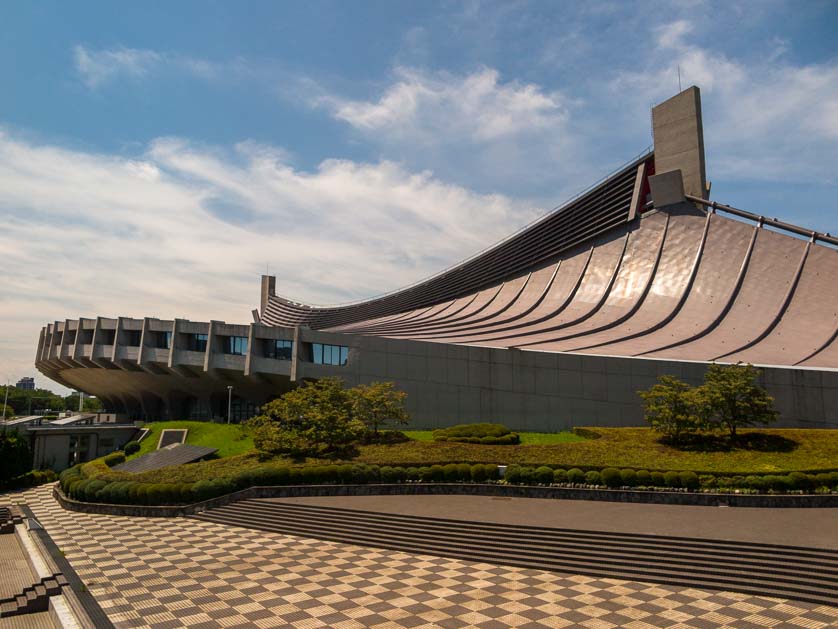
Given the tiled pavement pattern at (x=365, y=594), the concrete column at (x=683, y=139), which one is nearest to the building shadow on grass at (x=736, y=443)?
the tiled pavement pattern at (x=365, y=594)

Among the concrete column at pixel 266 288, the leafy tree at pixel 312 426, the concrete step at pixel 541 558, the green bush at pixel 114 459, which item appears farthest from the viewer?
the concrete column at pixel 266 288

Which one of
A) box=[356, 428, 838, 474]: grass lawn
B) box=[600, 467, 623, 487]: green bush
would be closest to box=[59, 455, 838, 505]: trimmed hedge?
box=[600, 467, 623, 487]: green bush

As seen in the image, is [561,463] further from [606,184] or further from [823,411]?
[606,184]

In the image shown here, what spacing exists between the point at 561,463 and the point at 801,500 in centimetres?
803

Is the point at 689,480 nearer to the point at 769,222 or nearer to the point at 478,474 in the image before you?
the point at 478,474

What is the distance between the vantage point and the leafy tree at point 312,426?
1082 inches

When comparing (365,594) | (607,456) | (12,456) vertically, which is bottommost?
(365,594)

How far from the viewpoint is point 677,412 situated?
2583 centimetres

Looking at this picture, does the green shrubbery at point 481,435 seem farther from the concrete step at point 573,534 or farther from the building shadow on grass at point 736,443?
the concrete step at point 573,534

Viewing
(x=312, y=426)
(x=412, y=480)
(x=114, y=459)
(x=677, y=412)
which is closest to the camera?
(x=412, y=480)

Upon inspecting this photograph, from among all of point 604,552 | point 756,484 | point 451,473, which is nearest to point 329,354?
point 451,473

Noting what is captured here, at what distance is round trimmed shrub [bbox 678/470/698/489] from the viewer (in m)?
20.1

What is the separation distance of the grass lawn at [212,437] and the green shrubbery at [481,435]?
36.0 feet

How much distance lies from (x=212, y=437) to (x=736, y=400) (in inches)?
1137
